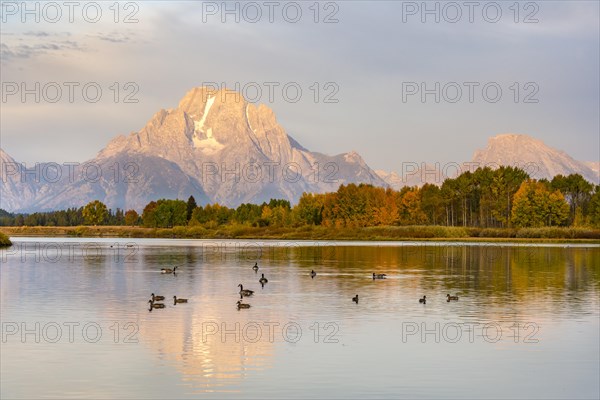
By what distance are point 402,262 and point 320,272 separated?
1827 cm

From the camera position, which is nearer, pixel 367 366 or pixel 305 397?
pixel 305 397

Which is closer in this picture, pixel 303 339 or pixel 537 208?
pixel 303 339

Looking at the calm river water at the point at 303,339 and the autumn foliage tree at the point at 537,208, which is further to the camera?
the autumn foliage tree at the point at 537,208

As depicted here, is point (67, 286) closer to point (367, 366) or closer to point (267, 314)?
point (267, 314)

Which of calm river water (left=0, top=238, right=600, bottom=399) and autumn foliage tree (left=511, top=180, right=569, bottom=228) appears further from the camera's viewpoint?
autumn foliage tree (left=511, top=180, right=569, bottom=228)

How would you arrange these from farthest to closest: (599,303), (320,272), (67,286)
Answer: (320,272), (67,286), (599,303)

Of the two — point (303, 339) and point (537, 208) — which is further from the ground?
point (537, 208)

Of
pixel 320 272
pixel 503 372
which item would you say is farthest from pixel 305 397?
pixel 320 272

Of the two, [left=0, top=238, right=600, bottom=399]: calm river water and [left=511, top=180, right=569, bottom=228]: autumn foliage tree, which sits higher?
[left=511, top=180, right=569, bottom=228]: autumn foliage tree

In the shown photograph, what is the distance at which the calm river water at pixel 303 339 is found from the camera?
82.7 feet

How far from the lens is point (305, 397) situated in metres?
23.6

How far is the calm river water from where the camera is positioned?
25.2m

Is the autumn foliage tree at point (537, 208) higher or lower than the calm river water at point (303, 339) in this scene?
higher

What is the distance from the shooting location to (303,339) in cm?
3391
